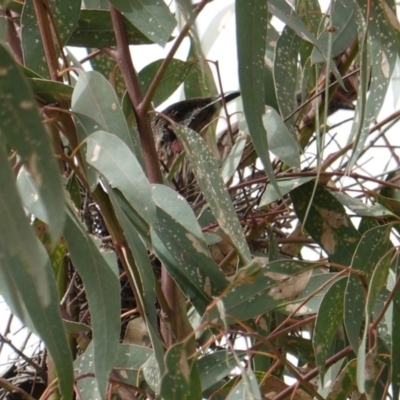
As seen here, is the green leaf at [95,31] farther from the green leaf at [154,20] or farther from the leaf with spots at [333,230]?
the leaf with spots at [333,230]

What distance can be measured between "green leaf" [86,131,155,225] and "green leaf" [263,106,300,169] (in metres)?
0.27

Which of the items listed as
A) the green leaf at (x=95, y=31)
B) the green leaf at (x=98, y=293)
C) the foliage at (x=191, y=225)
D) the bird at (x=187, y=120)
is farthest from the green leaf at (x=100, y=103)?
the bird at (x=187, y=120)

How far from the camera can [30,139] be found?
18.8 inches

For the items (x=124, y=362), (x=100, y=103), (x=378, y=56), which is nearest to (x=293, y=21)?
(x=378, y=56)

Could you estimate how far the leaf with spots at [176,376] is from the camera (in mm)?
762

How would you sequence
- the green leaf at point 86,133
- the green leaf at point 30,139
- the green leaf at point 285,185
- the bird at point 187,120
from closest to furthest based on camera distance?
the green leaf at point 30,139, the green leaf at point 86,133, the green leaf at point 285,185, the bird at point 187,120

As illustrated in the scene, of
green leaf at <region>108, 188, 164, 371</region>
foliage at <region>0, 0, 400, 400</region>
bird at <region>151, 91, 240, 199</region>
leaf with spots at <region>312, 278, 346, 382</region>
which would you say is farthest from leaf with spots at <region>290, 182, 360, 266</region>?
bird at <region>151, 91, 240, 199</region>

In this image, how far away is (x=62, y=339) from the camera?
0.79 m

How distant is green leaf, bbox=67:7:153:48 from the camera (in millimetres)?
1083

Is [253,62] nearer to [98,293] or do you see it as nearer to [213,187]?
[213,187]

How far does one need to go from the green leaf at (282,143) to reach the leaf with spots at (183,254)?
0.18m

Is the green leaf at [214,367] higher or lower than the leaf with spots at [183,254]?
lower

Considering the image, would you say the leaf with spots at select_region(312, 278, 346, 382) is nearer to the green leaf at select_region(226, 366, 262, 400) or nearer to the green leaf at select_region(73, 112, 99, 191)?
the green leaf at select_region(226, 366, 262, 400)

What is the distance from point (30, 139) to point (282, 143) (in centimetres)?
58
